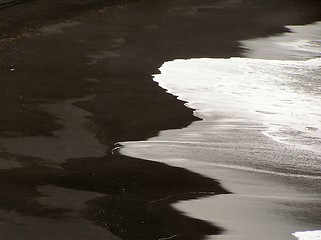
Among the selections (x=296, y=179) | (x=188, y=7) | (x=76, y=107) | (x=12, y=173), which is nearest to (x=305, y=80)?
(x=76, y=107)

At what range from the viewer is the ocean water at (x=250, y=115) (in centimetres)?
735

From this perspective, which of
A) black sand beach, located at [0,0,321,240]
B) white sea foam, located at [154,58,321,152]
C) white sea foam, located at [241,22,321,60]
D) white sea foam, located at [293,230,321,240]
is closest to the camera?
white sea foam, located at [293,230,321,240]

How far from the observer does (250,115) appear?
29.2 feet

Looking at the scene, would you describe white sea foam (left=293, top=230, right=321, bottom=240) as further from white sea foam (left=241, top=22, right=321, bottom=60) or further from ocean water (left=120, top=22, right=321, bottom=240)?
white sea foam (left=241, top=22, right=321, bottom=60)

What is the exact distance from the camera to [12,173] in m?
6.69

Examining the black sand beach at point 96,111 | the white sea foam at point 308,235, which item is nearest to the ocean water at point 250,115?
the white sea foam at point 308,235

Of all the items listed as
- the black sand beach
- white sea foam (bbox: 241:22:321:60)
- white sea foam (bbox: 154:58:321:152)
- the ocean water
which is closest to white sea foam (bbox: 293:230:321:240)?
the ocean water

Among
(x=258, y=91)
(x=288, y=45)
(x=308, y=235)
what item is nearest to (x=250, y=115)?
(x=258, y=91)

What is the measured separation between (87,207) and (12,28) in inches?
320

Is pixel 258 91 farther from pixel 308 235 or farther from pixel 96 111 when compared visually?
pixel 308 235

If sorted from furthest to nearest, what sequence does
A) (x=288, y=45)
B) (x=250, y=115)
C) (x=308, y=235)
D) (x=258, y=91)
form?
(x=288, y=45)
(x=258, y=91)
(x=250, y=115)
(x=308, y=235)

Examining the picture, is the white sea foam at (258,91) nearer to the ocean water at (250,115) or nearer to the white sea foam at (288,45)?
the ocean water at (250,115)

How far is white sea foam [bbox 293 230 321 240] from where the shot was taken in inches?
222

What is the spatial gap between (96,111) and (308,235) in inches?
147
